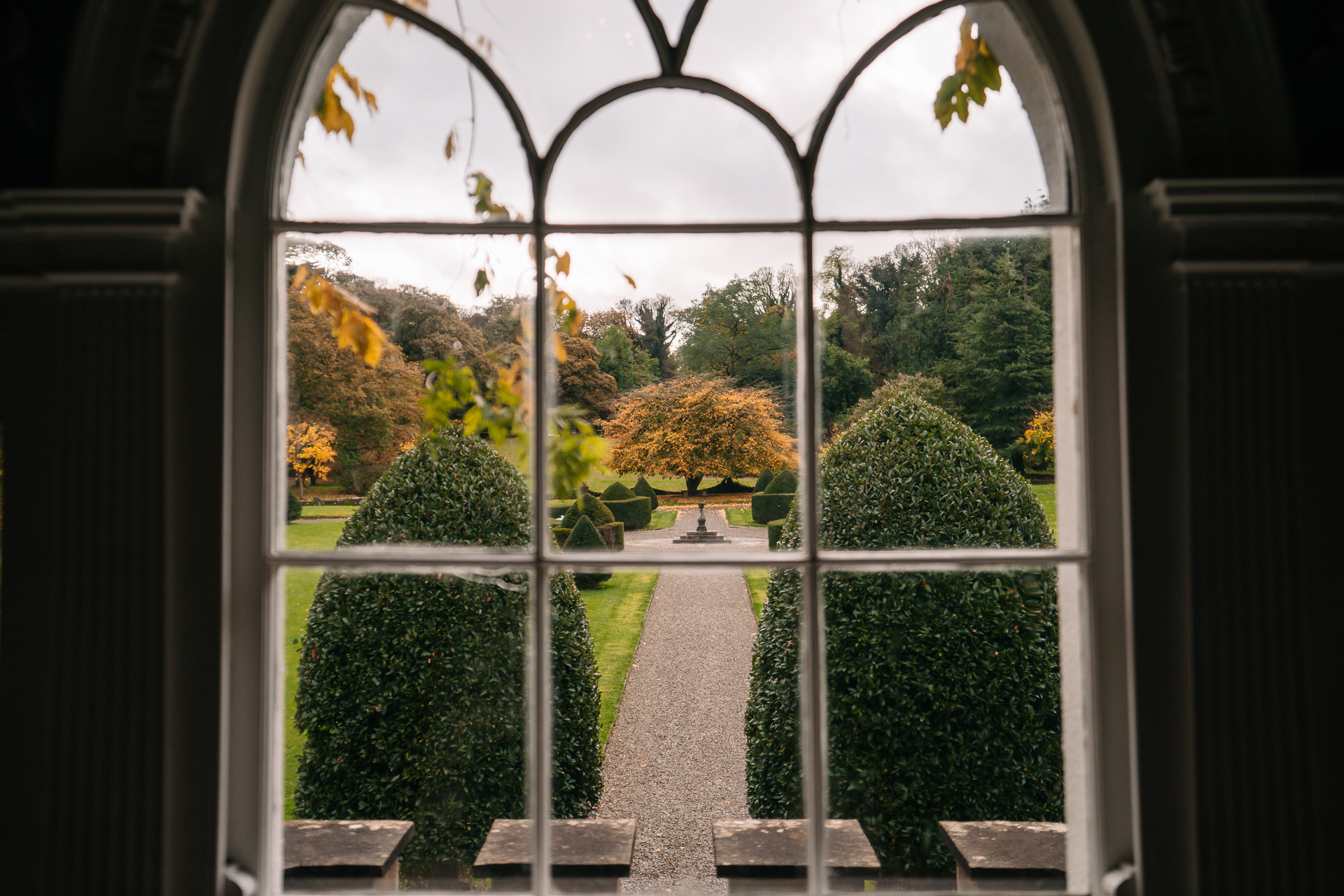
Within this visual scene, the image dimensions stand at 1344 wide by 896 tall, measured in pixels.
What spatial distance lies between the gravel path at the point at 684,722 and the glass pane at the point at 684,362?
0.38 ft

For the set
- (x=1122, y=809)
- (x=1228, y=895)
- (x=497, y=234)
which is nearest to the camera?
(x=1228, y=895)

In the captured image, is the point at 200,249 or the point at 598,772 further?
the point at 598,772

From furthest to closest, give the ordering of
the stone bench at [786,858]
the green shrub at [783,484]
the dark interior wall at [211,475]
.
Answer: the green shrub at [783,484] → the stone bench at [786,858] → the dark interior wall at [211,475]

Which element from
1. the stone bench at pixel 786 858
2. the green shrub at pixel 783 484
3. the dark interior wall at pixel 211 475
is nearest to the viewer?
the dark interior wall at pixel 211 475

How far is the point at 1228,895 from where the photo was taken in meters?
1.16

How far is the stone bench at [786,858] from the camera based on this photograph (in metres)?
1.34

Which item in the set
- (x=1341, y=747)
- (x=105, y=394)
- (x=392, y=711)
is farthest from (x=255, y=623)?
(x=1341, y=747)

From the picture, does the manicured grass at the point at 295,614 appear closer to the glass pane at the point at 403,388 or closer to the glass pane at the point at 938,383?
the glass pane at the point at 403,388

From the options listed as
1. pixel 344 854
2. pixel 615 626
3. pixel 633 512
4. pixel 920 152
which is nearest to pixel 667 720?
pixel 615 626

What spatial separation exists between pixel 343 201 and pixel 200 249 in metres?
0.28

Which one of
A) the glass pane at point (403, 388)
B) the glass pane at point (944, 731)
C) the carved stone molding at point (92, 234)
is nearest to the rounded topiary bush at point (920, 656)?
the glass pane at point (944, 731)

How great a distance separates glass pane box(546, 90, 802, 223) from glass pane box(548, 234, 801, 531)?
0.21 ft

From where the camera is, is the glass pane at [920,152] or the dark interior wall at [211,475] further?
the glass pane at [920,152]

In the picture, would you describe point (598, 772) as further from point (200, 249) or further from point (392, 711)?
point (200, 249)
